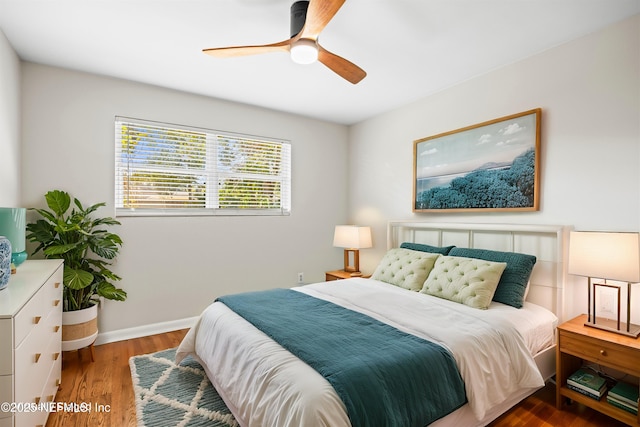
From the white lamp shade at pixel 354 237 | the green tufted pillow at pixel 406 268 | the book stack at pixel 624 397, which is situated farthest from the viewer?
the white lamp shade at pixel 354 237

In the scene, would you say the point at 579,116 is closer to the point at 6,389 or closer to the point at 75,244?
the point at 6,389

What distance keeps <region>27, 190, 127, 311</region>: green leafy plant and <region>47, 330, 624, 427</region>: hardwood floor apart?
1.62 feet

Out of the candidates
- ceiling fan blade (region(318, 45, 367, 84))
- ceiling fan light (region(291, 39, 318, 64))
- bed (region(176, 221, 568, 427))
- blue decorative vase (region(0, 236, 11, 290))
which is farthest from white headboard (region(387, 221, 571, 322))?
blue decorative vase (region(0, 236, 11, 290))

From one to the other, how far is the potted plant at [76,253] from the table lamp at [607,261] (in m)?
3.52

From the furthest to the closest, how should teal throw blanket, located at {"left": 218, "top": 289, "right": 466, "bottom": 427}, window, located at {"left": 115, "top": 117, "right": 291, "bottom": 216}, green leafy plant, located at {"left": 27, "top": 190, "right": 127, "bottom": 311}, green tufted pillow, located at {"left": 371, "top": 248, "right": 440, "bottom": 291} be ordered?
window, located at {"left": 115, "top": 117, "right": 291, "bottom": 216} < green tufted pillow, located at {"left": 371, "top": 248, "right": 440, "bottom": 291} < green leafy plant, located at {"left": 27, "top": 190, "right": 127, "bottom": 311} < teal throw blanket, located at {"left": 218, "top": 289, "right": 466, "bottom": 427}

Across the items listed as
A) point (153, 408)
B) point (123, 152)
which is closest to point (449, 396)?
point (153, 408)

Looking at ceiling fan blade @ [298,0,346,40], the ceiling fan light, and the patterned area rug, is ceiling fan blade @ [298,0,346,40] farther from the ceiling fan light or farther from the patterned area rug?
the patterned area rug

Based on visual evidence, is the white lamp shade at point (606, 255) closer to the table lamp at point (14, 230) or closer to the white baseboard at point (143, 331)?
the white baseboard at point (143, 331)

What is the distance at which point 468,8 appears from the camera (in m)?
2.06

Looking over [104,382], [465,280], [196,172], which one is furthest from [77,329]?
[465,280]

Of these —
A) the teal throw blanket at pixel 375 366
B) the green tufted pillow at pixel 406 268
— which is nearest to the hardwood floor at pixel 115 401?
the teal throw blanket at pixel 375 366

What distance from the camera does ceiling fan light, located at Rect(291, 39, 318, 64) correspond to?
1936mm

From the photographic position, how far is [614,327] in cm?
205

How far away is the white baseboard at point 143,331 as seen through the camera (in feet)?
10.2
